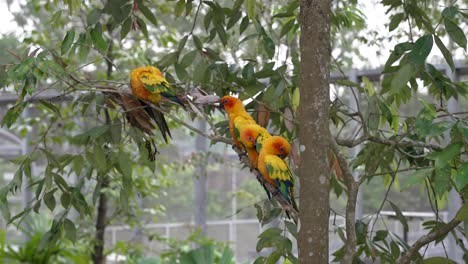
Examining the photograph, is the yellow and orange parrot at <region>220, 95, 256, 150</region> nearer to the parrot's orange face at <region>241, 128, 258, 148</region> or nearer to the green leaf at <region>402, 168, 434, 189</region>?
the parrot's orange face at <region>241, 128, 258, 148</region>

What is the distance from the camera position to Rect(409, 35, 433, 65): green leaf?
1.41 m

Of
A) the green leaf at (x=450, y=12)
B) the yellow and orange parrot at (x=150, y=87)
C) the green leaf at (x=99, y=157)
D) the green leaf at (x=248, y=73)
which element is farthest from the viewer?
the green leaf at (x=248, y=73)

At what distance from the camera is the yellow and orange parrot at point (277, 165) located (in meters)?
1.52

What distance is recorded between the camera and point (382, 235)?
1.94m

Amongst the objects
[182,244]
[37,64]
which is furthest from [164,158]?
→ [37,64]

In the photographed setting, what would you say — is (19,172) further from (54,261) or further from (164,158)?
(164,158)

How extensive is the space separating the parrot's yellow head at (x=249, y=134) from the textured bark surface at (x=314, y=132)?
0.77 feet

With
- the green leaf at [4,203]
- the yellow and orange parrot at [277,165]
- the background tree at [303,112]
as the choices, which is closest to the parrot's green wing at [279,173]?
the yellow and orange parrot at [277,165]

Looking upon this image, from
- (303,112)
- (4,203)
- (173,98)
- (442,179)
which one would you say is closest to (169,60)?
(173,98)

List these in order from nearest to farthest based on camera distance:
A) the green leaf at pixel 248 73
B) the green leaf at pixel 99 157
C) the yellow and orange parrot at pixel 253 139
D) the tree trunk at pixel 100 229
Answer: the yellow and orange parrot at pixel 253 139 → the green leaf at pixel 99 157 → the green leaf at pixel 248 73 → the tree trunk at pixel 100 229

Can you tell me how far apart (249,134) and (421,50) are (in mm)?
443

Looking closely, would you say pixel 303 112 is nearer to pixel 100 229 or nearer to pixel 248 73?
pixel 248 73

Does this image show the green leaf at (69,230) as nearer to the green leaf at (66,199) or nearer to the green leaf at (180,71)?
the green leaf at (66,199)

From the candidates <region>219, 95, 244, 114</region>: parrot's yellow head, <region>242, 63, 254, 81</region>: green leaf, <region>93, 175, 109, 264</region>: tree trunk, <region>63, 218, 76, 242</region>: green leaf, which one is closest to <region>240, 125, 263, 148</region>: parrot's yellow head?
<region>219, 95, 244, 114</region>: parrot's yellow head
